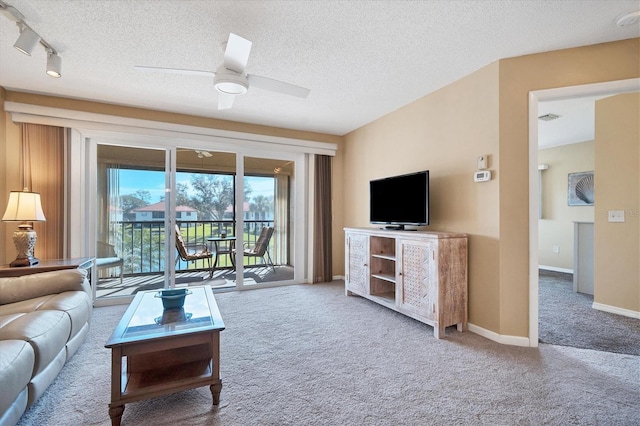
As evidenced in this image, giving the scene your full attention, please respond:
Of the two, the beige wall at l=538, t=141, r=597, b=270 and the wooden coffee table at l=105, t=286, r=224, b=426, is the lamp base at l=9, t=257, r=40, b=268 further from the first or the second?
the beige wall at l=538, t=141, r=597, b=270

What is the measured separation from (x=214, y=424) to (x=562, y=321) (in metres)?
3.41

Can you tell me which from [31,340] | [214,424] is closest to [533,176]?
[214,424]

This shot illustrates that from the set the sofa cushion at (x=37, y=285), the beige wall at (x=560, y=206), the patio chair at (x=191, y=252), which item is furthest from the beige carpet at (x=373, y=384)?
the beige wall at (x=560, y=206)

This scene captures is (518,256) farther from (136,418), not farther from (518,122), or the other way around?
A: (136,418)

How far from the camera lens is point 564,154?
5637 mm

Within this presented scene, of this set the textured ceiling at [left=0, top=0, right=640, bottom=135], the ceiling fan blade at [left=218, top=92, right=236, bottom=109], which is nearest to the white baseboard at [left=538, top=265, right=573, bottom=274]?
the textured ceiling at [left=0, top=0, right=640, bottom=135]

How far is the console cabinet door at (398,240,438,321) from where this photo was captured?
2688 millimetres

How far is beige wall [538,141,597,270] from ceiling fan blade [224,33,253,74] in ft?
20.5

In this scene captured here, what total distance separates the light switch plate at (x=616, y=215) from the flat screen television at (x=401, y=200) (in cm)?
229

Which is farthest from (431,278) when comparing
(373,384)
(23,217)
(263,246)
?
(23,217)

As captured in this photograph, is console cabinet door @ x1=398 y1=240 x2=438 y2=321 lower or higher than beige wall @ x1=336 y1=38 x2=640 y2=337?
lower

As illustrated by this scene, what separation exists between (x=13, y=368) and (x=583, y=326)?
4.33 metres

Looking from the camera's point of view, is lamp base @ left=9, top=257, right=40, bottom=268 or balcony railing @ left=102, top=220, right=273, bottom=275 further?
balcony railing @ left=102, top=220, right=273, bottom=275

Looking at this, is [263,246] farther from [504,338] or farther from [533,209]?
[533,209]
